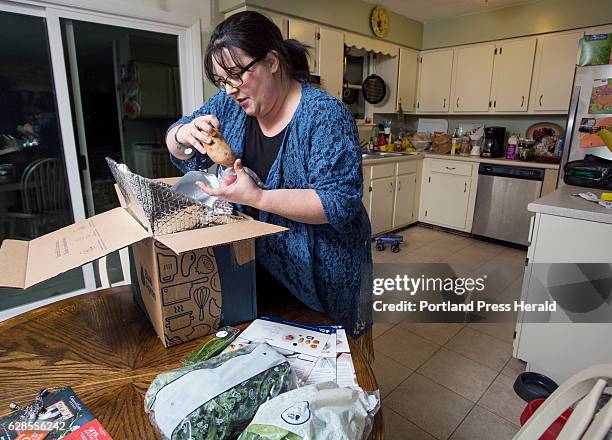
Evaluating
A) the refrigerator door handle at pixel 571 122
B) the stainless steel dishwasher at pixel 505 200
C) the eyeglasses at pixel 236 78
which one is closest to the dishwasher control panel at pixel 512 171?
the stainless steel dishwasher at pixel 505 200

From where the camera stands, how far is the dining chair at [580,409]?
47 cm

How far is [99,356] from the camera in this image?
0.78 m

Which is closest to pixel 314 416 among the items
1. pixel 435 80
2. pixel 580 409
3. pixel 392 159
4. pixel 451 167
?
pixel 580 409

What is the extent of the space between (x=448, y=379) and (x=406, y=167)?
8.37ft

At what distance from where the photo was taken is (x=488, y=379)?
1900mm

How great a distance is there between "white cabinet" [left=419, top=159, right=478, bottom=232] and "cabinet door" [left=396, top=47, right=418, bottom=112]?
2.42 feet

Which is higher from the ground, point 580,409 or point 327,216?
point 327,216

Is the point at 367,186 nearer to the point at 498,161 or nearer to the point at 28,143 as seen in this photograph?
the point at 498,161

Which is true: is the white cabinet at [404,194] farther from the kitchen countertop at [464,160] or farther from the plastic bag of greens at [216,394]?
the plastic bag of greens at [216,394]

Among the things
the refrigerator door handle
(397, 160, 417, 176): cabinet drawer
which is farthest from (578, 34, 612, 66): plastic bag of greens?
(397, 160, 417, 176): cabinet drawer

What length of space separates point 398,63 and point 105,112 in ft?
10.1

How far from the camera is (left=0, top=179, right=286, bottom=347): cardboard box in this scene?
0.71m

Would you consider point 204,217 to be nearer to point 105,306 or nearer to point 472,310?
point 105,306

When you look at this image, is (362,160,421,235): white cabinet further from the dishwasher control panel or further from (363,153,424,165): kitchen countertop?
the dishwasher control panel
